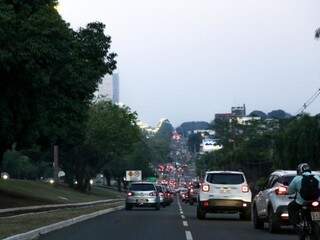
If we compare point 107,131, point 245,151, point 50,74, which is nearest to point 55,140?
point 50,74

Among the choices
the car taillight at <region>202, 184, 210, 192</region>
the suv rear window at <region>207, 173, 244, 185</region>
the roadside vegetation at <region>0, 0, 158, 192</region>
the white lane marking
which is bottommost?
the white lane marking

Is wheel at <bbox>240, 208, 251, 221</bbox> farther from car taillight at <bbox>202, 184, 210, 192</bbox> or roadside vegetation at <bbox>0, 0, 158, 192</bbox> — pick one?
roadside vegetation at <bbox>0, 0, 158, 192</bbox>

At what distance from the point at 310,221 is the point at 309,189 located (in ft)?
2.03

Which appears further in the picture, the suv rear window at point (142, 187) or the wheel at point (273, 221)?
the suv rear window at point (142, 187)

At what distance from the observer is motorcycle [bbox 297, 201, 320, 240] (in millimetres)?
14379

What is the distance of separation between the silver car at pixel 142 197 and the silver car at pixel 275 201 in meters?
19.6

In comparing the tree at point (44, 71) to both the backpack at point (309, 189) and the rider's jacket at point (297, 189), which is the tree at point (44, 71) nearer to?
the rider's jacket at point (297, 189)

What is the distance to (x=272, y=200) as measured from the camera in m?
19.9

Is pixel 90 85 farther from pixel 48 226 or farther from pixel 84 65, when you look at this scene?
pixel 48 226

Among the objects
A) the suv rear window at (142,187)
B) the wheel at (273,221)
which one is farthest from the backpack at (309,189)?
the suv rear window at (142,187)

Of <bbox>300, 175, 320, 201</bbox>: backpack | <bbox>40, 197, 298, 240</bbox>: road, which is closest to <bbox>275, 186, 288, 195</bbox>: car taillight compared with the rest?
<bbox>40, 197, 298, 240</bbox>: road

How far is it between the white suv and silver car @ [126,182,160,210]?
14078 millimetres

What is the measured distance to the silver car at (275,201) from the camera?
19.4 m

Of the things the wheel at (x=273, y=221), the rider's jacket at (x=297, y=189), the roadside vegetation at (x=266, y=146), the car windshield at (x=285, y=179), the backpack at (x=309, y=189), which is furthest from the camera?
the roadside vegetation at (x=266, y=146)
